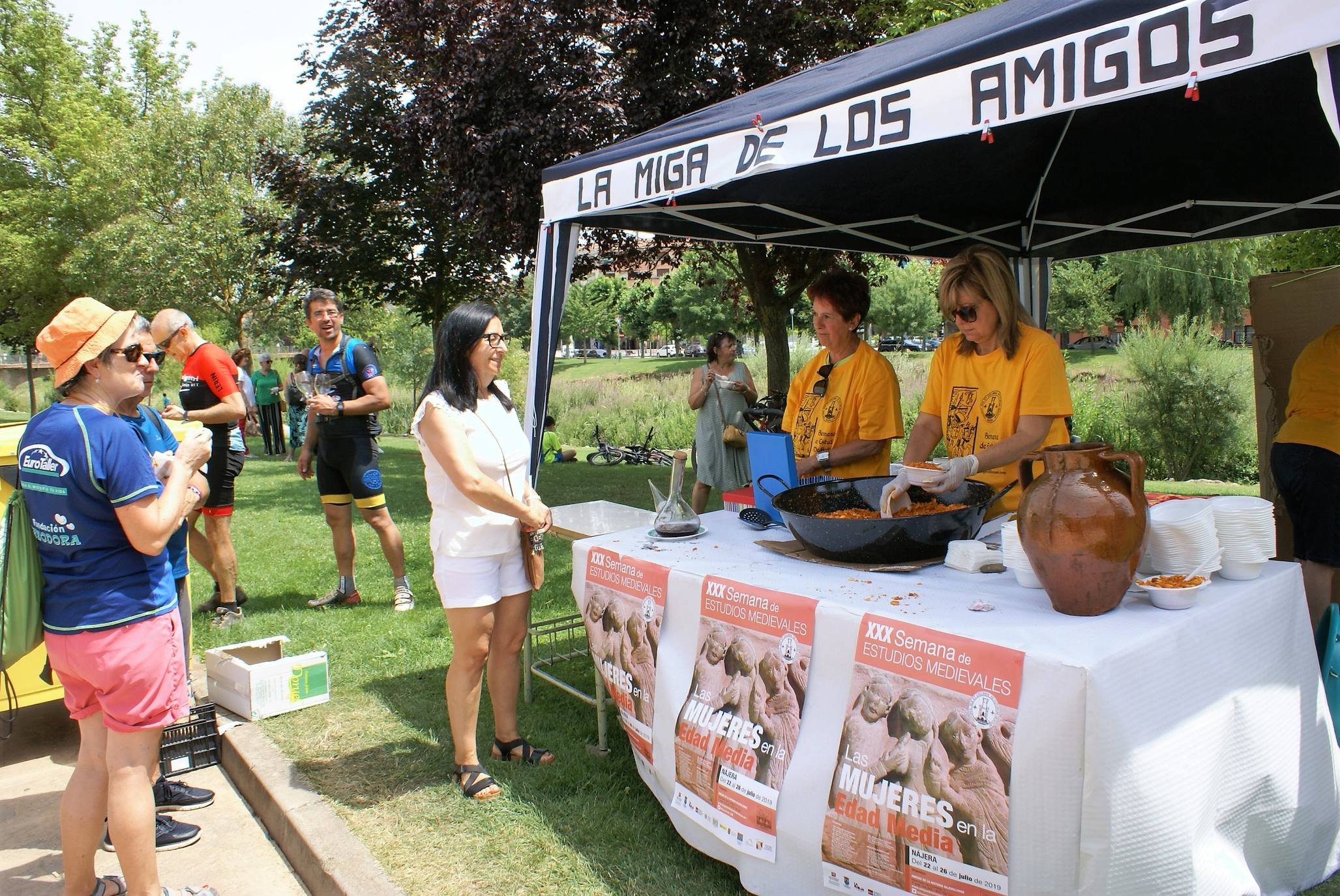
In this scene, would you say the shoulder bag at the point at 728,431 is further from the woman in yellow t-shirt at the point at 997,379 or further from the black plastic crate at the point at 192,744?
the black plastic crate at the point at 192,744

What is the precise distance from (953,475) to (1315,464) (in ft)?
6.45

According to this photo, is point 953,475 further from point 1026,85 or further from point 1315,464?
point 1315,464

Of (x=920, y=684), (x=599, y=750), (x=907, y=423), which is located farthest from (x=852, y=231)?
(x=907, y=423)

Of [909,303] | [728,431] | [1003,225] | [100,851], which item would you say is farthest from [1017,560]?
[909,303]

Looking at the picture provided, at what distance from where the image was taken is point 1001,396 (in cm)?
283

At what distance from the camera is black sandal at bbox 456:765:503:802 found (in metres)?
2.99

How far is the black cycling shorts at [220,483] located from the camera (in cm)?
480

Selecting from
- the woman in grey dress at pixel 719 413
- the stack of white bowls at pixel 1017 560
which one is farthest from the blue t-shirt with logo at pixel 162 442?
the woman in grey dress at pixel 719 413

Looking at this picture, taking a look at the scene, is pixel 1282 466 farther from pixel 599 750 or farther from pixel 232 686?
pixel 232 686

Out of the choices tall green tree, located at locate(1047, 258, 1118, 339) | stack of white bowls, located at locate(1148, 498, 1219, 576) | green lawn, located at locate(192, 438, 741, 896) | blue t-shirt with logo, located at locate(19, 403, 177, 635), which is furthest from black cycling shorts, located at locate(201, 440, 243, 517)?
tall green tree, located at locate(1047, 258, 1118, 339)

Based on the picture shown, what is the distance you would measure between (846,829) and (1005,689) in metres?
0.54

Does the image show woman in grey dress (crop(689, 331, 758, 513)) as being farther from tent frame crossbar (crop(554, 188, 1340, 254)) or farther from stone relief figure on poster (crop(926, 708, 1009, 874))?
stone relief figure on poster (crop(926, 708, 1009, 874))

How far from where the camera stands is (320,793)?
3082mm

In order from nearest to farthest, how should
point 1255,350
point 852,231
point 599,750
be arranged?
1. point 599,750
2. point 1255,350
3. point 852,231
